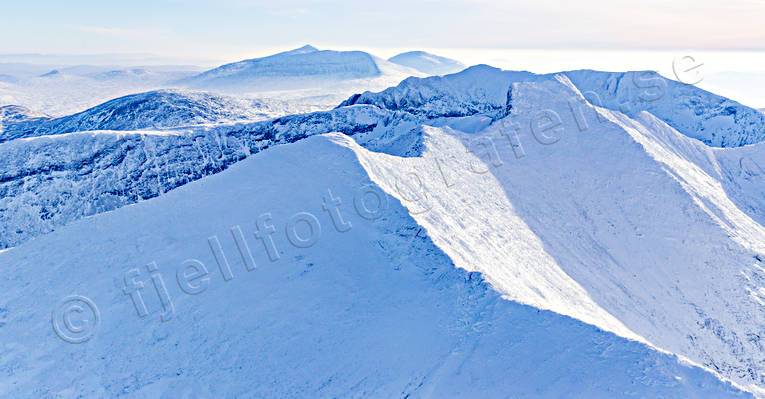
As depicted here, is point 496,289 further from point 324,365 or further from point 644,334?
point 644,334

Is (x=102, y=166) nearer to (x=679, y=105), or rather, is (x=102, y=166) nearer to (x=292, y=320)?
(x=292, y=320)

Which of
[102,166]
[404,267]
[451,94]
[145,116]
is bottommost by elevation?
[404,267]

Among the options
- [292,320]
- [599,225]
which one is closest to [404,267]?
[292,320]

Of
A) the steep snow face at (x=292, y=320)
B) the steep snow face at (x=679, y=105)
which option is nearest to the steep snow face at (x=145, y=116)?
the steep snow face at (x=292, y=320)

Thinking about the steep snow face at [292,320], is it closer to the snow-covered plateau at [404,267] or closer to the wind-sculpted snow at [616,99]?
the snow-covered plateau at [404,267]

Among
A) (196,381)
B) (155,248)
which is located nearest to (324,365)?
(196,381)
